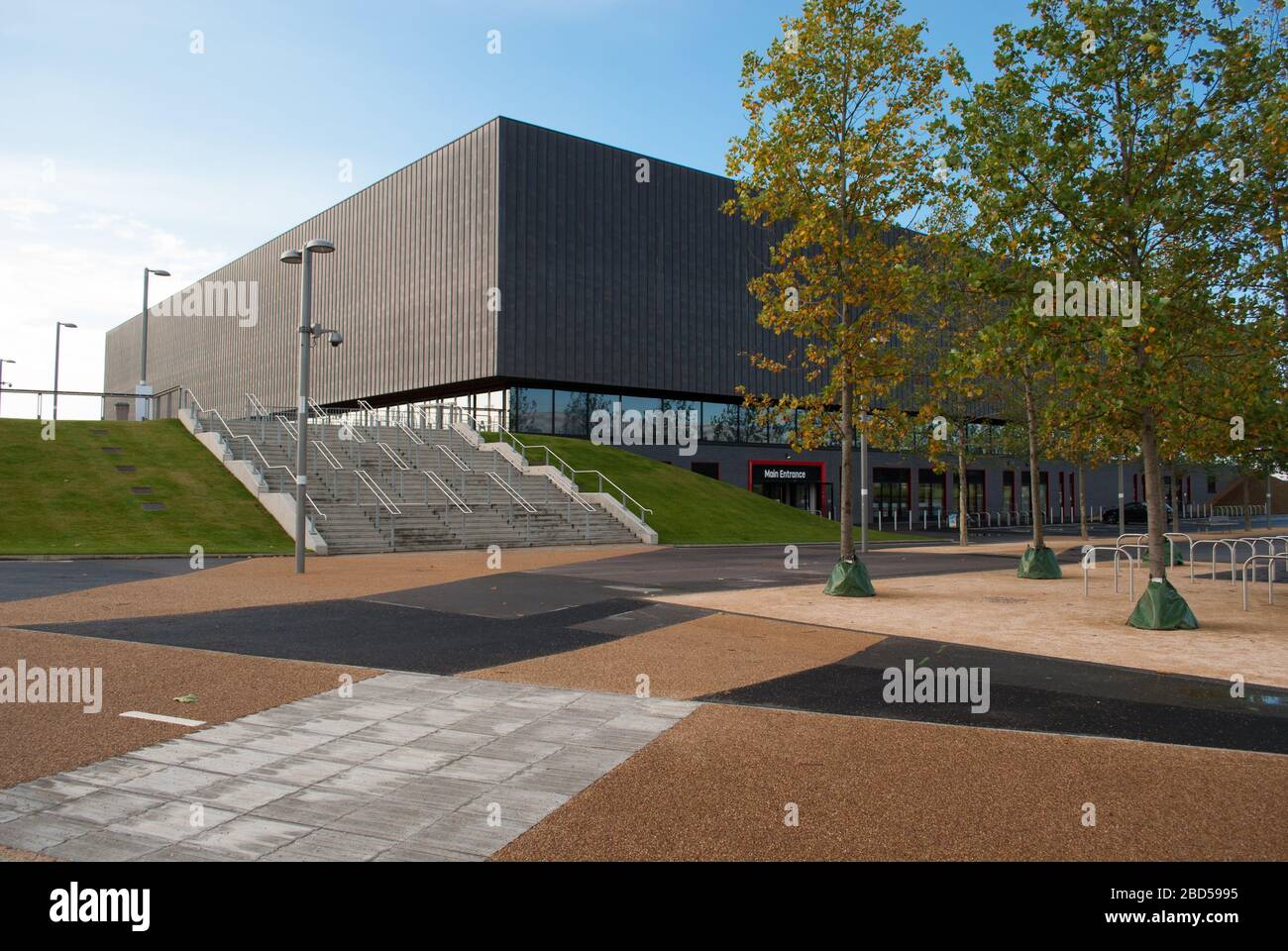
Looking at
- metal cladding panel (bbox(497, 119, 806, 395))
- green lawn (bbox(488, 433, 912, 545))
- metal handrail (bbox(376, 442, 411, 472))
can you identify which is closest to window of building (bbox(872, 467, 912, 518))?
metal cladding panel (bbox(497, 119, 806, 395))

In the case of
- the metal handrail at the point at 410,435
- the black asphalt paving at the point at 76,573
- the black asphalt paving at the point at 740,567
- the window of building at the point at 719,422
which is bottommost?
the black asphalt paving at the point at 740,567

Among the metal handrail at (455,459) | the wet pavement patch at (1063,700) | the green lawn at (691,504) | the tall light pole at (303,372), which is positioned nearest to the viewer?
the wet pavement patch at (1063,700)

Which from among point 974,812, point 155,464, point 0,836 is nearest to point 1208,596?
point 974,812

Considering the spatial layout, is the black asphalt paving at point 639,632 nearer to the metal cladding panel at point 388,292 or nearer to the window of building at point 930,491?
the metal cladding panel at point 388,292

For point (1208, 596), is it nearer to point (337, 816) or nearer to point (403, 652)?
point (403, 652)

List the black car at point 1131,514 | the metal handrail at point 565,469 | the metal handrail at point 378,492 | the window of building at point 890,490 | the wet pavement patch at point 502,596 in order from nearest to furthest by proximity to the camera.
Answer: the wet pavement patch at point 502,596 < the metal handrail at point 378,492 < the metal handrail at point 565,469 < the window of building at point 890,490 < the black car at point 1131,514

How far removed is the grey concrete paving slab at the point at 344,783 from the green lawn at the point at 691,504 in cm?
2242

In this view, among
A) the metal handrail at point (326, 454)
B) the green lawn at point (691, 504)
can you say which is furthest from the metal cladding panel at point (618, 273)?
the metal handrail at point (326, 454)

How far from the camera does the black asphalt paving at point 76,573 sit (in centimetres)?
1362

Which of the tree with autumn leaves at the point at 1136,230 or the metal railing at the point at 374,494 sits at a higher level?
the tree with autumn leaves at the point at 1136,230

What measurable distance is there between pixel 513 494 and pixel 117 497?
1130cm

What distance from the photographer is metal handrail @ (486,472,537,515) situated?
27922mm

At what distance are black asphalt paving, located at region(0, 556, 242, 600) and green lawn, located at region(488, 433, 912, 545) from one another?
1531cm
